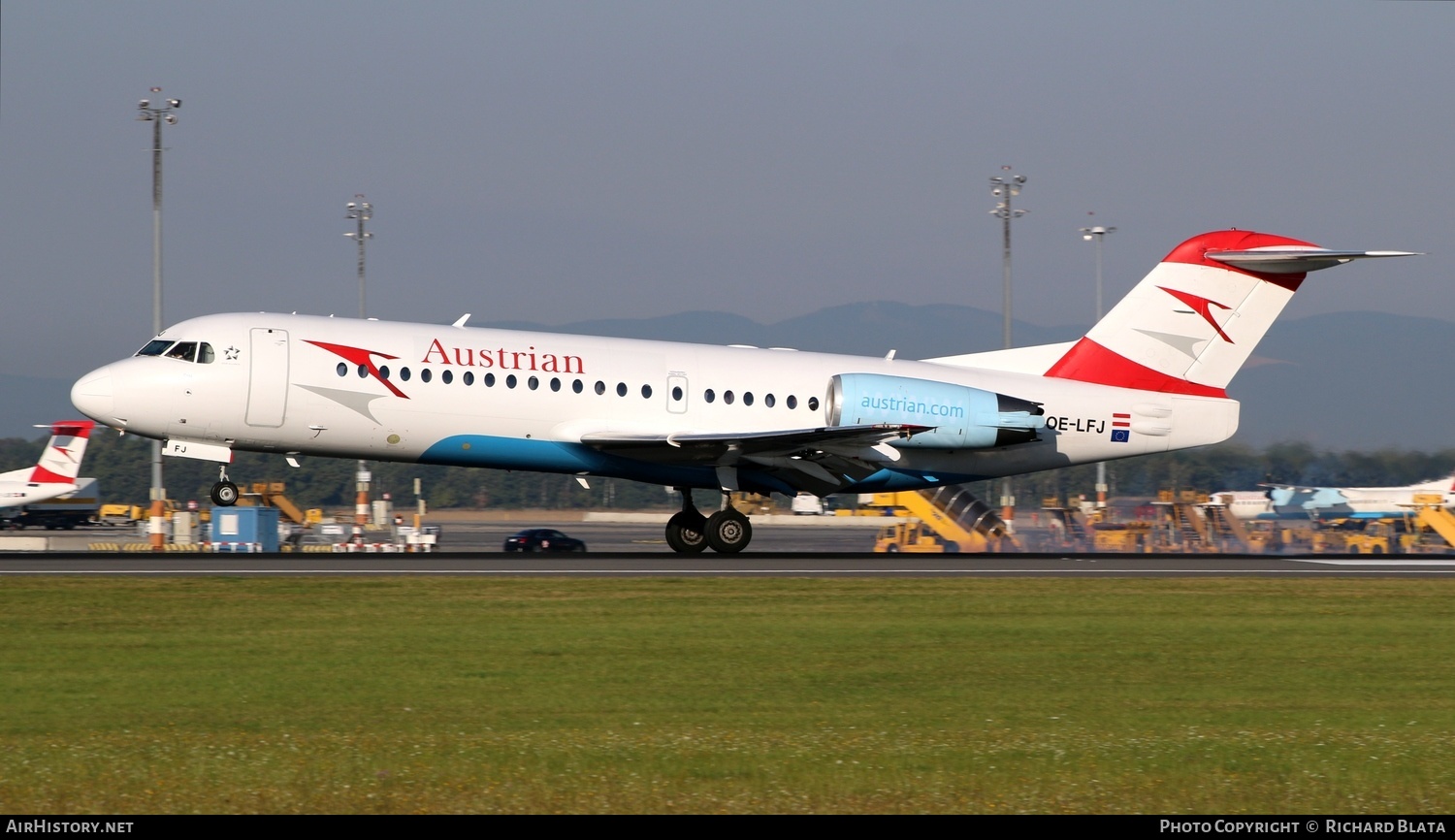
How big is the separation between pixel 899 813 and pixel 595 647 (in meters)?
6.30

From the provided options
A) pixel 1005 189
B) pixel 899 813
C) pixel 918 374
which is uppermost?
pixel 1005 189

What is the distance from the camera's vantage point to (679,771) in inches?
367

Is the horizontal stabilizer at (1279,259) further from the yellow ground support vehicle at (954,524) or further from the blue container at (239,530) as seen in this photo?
the blue container at (239,530)

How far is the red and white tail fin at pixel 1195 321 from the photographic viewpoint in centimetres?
2942

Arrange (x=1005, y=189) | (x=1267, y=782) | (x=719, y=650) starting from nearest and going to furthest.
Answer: (x=1267, y=782) → (x=719, y=650) → (x=1005, y=189)

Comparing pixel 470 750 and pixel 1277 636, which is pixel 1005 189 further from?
pixel 470 750

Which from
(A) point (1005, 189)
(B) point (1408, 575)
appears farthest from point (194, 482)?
(B) point (1408, 575)

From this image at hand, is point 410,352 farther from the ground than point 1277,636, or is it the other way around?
point 410,352

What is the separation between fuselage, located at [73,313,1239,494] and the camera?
2492 centimetres

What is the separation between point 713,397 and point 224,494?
8.84 meters

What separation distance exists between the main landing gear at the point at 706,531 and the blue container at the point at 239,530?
10340mm

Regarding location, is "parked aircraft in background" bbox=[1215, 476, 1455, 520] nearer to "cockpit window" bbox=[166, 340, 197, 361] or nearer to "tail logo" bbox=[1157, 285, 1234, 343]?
"tail logo" bbox=[1157, 285, 1234, 343]

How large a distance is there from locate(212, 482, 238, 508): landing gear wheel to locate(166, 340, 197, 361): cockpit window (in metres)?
2.24

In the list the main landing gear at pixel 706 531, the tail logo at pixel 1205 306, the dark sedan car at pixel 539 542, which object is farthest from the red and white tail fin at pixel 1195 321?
the dark sedan car at pixel 539 542
